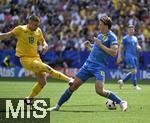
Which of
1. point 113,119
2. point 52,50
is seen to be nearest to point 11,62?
point 52,50

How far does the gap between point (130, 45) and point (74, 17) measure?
12505mm

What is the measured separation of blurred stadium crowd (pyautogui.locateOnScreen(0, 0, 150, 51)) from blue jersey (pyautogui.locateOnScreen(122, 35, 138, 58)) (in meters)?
8.70

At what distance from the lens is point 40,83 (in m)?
17.4

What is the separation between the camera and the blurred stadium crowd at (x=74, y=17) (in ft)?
123

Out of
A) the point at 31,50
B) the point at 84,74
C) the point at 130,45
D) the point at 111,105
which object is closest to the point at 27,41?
the point at 31,50

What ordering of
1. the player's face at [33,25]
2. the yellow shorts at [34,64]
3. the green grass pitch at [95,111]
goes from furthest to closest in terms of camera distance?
1. the yellow shorts at [34,64]
2. the player's face at [33,25]
3. the green grass pitch at [95,111]

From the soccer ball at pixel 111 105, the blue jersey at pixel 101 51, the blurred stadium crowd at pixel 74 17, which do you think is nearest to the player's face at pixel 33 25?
the blue jersey at pixel 101 51

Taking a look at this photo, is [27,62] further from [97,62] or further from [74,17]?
[74,17]

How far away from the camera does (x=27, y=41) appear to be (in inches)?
679

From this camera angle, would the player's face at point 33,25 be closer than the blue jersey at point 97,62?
No

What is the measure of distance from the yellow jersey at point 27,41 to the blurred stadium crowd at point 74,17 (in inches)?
759

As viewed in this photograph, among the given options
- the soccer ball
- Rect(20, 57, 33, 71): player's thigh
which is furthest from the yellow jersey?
the soccer ball

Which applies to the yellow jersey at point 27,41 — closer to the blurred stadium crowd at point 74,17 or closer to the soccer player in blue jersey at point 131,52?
the soccer player in blue jersey at point 131,52

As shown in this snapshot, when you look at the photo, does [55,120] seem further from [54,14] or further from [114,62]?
[54,14]
